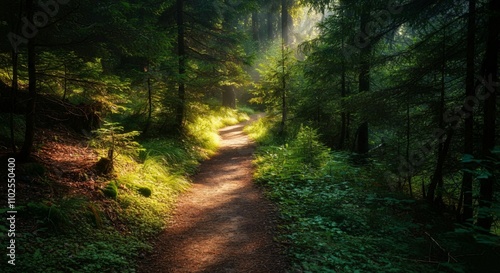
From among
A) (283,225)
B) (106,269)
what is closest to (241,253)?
(283,225)

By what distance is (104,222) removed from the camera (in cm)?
558

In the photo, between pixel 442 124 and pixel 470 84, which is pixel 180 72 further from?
pixel 470 84

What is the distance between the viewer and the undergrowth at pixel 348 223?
15.8 feet

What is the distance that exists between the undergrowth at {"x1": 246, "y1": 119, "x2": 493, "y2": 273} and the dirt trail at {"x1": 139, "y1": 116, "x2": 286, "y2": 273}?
41 cm

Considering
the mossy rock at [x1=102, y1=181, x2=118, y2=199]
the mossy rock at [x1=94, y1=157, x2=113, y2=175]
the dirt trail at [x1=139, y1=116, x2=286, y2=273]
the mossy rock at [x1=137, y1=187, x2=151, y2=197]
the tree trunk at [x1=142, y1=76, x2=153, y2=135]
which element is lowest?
the dirt trail at [x1=139, y1=116, x2=286, y2=273]

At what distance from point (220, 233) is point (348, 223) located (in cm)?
277

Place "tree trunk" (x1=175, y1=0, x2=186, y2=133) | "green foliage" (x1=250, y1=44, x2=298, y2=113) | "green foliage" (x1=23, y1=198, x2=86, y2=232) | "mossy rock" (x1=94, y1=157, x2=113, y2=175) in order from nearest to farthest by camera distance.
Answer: "green foliage" (x1=23, y1=198, x2=86, y2=232) → "mossy rock" (x1=94, y1=157, x2=113, y2=175) → "tree trunk" (x1=175, y1=0, x2=186, y2=133) → "green foliage" (x1=250, y1=44, x2=298, y2=113)

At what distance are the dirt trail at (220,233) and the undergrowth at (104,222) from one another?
402 millimetres

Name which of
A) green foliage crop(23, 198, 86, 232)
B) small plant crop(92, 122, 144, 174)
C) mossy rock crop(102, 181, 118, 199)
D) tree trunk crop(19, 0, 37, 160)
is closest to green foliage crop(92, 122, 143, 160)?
small plant crop(92, 122, 144, 174)

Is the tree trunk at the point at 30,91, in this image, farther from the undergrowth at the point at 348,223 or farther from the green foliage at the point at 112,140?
the undergrowth at the point at 348,223

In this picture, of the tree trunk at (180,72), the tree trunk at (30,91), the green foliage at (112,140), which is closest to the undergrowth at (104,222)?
the green foliage at (112,140)

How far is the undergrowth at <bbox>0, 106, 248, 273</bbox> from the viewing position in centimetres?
417

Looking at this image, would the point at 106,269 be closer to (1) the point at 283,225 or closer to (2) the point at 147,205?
(2) the point at 147,205

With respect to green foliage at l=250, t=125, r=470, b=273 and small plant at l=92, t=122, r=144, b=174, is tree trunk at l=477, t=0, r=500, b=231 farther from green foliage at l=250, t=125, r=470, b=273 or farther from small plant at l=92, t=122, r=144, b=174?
small plant at l=92, t=122, r=144, b=174
